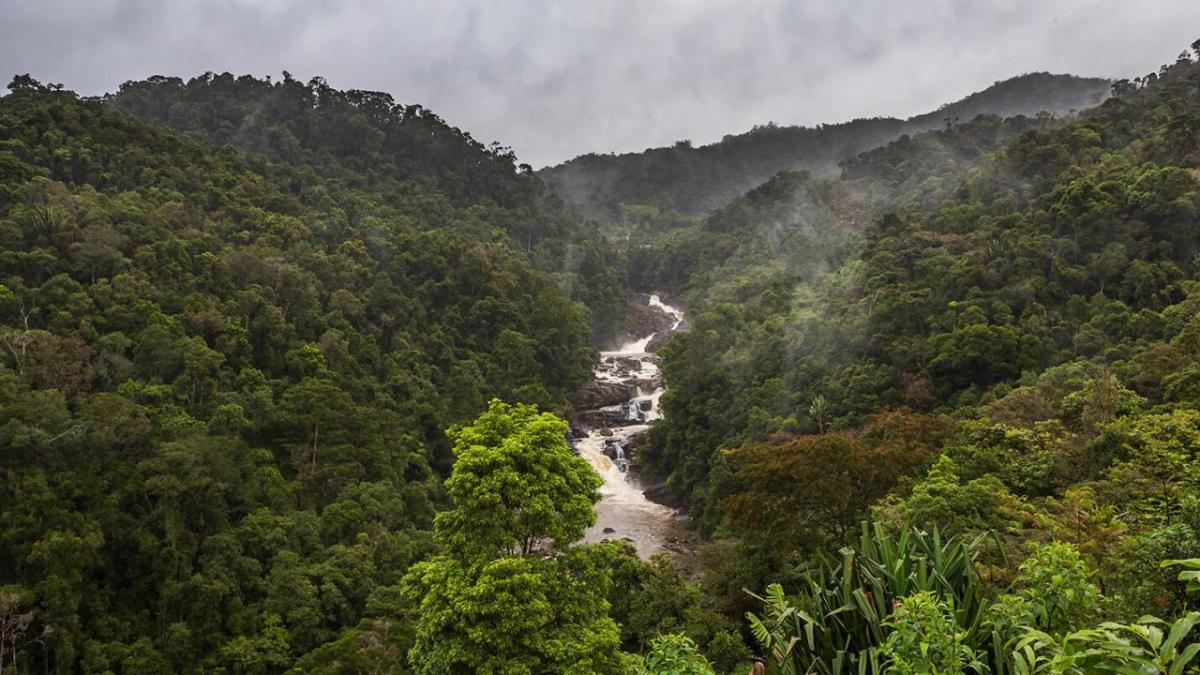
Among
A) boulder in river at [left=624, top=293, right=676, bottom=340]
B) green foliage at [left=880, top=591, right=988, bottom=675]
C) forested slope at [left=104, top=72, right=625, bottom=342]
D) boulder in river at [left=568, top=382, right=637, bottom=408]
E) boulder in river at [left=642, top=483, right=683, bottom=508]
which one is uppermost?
forested slope at [left=104, top=72, right=625, bottom=342]

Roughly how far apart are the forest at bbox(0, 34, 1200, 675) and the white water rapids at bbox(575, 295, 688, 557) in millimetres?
1548

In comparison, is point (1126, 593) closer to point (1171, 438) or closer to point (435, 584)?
point (435, 584)

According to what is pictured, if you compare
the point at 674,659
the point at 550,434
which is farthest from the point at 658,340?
the point at 674,659

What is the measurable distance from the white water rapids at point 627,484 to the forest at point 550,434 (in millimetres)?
1548

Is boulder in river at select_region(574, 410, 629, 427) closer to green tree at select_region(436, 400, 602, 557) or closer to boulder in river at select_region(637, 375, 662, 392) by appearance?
boulder in river at select_region(637, 375, 662, 392)

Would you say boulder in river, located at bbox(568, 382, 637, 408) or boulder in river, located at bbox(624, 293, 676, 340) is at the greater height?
boulder in river, located at bbox(624, 293, 676, 340)

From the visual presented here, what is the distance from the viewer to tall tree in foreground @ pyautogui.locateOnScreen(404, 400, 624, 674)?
33.5ft

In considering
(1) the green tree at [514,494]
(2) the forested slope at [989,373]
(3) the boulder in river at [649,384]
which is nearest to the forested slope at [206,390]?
(3) the boulder in river at [649,384]

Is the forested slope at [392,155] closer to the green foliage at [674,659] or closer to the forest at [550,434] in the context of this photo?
the forest at [550,434]

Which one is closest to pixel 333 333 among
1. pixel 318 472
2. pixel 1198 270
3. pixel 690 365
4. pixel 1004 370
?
pixel 318 472

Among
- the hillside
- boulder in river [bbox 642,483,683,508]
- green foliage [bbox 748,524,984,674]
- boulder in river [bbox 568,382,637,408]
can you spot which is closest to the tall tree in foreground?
green foliage [bbox 748,524,984,674]

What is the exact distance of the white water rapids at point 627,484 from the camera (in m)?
30.4

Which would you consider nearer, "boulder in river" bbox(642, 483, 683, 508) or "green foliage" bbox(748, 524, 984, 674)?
"green foliage" bbox(748, 524, 984, 674)

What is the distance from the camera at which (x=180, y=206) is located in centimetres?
3297
